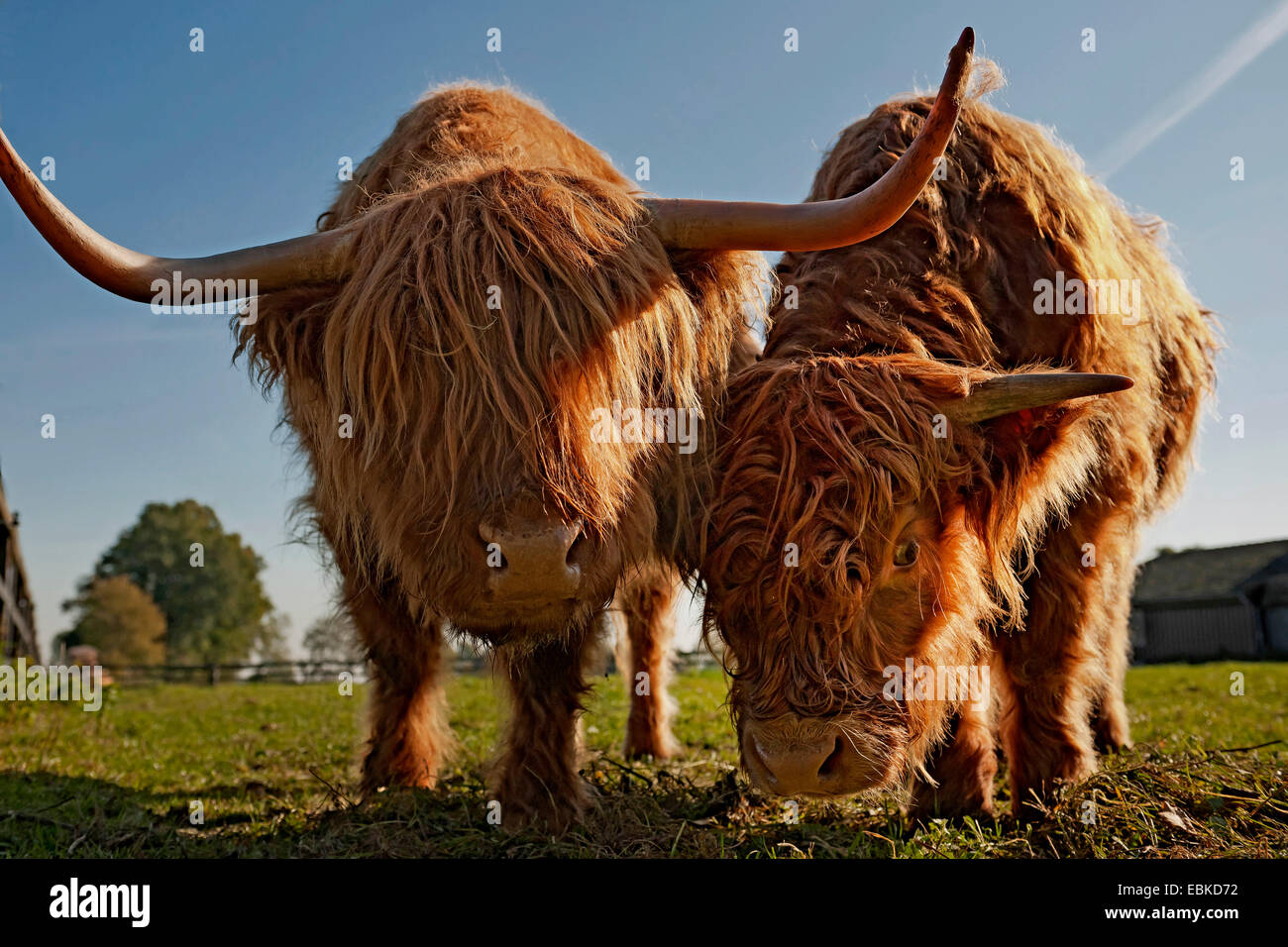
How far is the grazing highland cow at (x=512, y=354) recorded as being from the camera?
2.48 m

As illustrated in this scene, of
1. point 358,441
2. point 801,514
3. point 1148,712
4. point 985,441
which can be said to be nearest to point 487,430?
point 358,441

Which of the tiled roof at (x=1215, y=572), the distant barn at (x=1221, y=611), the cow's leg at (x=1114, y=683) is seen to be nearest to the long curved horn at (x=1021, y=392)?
the cow's leg at (x=1114, y=683)

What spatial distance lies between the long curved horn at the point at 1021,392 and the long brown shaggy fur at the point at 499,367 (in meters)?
0.79

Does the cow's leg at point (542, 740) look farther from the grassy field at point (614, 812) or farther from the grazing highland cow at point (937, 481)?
the grazing highland cow at point (937, 481)

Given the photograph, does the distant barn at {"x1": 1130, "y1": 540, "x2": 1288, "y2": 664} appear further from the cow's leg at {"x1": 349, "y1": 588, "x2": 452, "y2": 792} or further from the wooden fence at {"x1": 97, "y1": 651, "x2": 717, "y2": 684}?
the cow's leg at {"x1": 349, "y1": 588, "x2": 452, "y2": 792}

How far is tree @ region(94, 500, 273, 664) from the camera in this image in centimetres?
3528

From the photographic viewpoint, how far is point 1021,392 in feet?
8.89

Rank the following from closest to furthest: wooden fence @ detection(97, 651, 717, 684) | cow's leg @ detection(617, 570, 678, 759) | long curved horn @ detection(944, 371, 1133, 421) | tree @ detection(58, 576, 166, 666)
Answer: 1. long curved horn @ detection(944, 371, 1133, 421)
2. cow's leg @ detection(617, 570, 678, 759)
3. wooden fence @ detection(97, 651, 717, 684)
4. tree @ detection(58, 576, 166, 666)

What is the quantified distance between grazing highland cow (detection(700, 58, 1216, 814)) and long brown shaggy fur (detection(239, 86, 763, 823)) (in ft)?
0.85

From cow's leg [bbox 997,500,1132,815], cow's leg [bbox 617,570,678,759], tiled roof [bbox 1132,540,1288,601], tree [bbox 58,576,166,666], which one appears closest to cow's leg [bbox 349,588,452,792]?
cow's leg [bbox 617,570,678,759]

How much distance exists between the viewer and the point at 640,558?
2.83 metres

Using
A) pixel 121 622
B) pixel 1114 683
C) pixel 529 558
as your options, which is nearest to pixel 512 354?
pixel 529 558

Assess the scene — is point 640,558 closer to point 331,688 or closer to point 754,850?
point 754,850

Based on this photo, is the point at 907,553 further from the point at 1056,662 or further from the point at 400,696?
the point at 400,696
